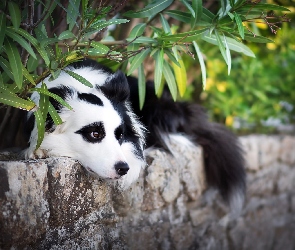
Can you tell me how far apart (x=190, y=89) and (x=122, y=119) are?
229 centimetres

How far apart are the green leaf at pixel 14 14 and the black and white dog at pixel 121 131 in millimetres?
523

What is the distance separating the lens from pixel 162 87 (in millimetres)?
3811

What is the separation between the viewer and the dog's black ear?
109 inches

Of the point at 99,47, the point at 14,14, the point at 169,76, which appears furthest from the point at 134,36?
the point at 14,14

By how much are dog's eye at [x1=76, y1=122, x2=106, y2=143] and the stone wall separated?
141 millimetres

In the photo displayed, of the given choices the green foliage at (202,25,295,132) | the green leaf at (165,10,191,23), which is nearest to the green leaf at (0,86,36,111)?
the green leaf at (165,10,191,23)

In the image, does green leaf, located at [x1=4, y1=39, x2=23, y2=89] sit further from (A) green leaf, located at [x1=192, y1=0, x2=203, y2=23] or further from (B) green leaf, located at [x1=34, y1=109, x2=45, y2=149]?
(A) green leaf, located at [x1=192, y1=0, x2=203, y2=23]

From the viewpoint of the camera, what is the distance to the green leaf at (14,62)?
221cm

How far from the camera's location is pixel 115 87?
9.09ft

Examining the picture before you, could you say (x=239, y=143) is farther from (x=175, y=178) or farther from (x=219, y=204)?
(x=175, y=178)

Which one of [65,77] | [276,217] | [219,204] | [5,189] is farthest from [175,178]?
[276,217]

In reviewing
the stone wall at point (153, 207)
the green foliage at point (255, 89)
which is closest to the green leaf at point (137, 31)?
the stone wall at point (153, 207)

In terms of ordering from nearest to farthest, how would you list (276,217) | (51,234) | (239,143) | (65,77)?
(51,234)
(65,77)
(239,143)
(276,217)

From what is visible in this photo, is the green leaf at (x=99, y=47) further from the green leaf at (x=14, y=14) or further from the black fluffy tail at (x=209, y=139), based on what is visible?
the black fluffy tail at (x=209, y=139)
